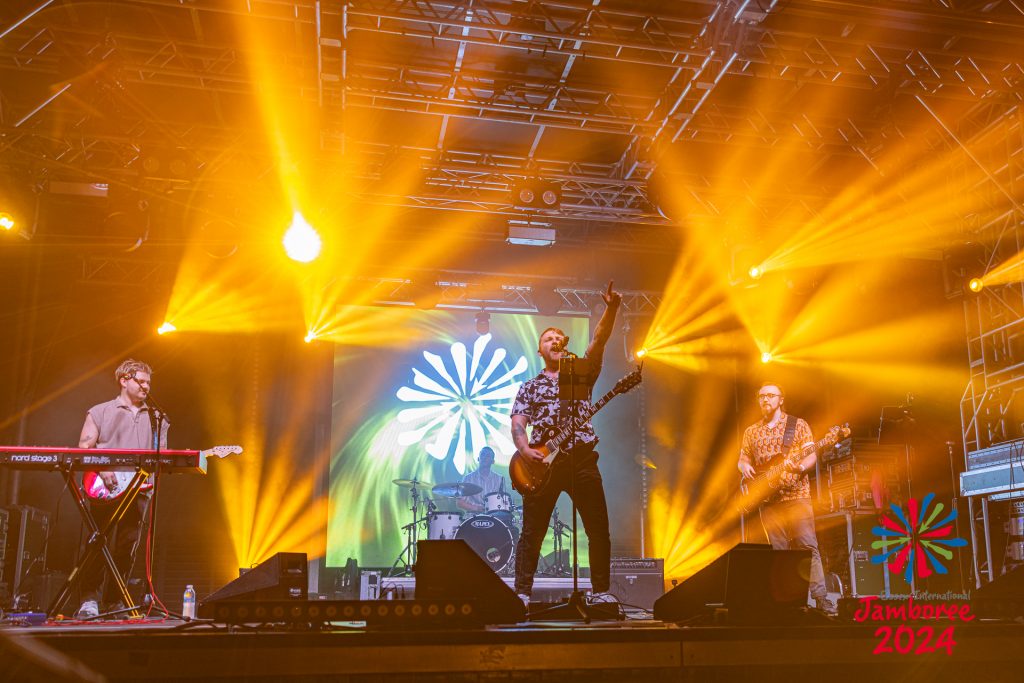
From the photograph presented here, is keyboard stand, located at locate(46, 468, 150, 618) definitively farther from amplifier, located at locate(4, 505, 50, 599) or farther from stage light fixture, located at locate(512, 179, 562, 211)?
stage light fixture, located at locate(512, 179, 562, 211)

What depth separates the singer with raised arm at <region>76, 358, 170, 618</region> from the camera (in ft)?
20.1

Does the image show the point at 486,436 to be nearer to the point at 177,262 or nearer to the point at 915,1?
the point at 177,262

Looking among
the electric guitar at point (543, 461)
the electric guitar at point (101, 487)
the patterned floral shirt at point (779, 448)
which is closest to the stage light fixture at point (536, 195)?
the patterned floral shirt at point (779, 448)

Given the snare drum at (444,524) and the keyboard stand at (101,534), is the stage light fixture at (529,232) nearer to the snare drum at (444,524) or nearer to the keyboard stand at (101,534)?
the snare drum at (444,524)

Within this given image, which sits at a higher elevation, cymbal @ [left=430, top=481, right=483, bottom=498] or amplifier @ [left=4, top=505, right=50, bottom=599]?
cymbal @ [left=430, top=481, right=483, bottom=498]

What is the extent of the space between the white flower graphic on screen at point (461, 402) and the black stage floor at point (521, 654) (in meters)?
8.76

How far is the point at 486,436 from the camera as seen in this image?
41.3 ft

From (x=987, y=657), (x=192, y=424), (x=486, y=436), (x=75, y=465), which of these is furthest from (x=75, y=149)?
(x=987, y=657)

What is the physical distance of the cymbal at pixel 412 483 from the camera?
11.8 metres

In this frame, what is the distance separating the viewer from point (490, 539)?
1070cm

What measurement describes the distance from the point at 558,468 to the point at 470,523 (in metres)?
5.55

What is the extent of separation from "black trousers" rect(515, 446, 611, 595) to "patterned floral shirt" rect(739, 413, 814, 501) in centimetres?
217

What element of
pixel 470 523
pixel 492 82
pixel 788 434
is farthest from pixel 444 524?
pixel 492 82

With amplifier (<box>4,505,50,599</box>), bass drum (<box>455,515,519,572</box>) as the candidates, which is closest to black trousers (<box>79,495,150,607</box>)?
amplifier (<box>4,505,50,599</box>)
